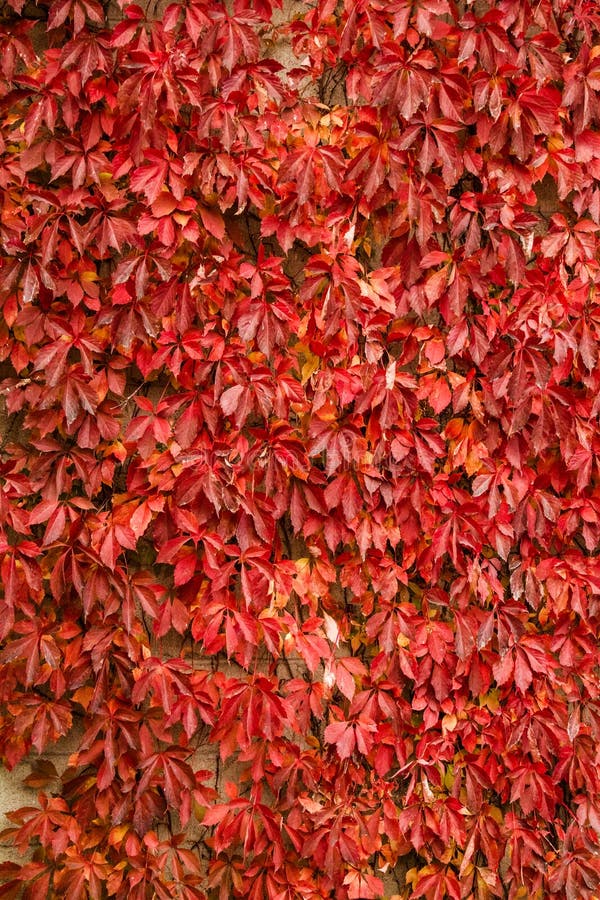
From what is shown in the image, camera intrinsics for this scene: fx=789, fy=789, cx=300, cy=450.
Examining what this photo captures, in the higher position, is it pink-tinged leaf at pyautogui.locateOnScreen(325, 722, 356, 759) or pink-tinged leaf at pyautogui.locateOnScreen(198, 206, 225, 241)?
pink-tinged leaf at pyautogui.locateOnScreen(198, 206, 225, 241)

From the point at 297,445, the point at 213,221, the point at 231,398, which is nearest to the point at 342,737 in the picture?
the point at 297,445

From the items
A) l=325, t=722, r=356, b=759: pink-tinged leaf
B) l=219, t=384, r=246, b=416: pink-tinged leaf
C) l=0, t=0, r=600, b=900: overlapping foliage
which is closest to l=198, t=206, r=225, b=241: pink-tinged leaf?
l=0, t=0, r=600, b=900: overlapping foliage

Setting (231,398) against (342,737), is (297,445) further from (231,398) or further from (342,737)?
(342,737)

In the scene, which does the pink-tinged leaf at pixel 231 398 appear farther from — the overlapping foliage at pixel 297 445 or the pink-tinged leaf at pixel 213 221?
the pink-tinged leaf at pixel 213 221

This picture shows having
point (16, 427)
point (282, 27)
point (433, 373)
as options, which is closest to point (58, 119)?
point (282, 27)

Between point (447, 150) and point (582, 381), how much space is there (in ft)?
2.63

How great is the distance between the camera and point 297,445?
2.12 metres

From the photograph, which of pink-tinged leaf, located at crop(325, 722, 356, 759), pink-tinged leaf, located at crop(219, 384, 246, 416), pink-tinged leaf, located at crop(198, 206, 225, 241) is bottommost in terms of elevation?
pink-tinged leaf, located at crop(325, 722, 356, 759)

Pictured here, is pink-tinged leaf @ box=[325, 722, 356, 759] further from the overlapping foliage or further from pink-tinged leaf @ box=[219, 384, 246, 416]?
pink-tinged leaf @ box=[219, 384, 246, 416]

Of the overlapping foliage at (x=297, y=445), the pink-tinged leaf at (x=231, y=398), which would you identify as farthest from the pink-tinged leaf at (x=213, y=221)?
the pink-tinged leaf at (x=231, y=398)

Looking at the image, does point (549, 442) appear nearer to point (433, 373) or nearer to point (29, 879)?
point (433, 373)

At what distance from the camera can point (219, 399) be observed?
2.12 meters

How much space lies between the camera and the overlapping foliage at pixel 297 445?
2088mm

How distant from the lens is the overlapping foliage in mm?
2088
